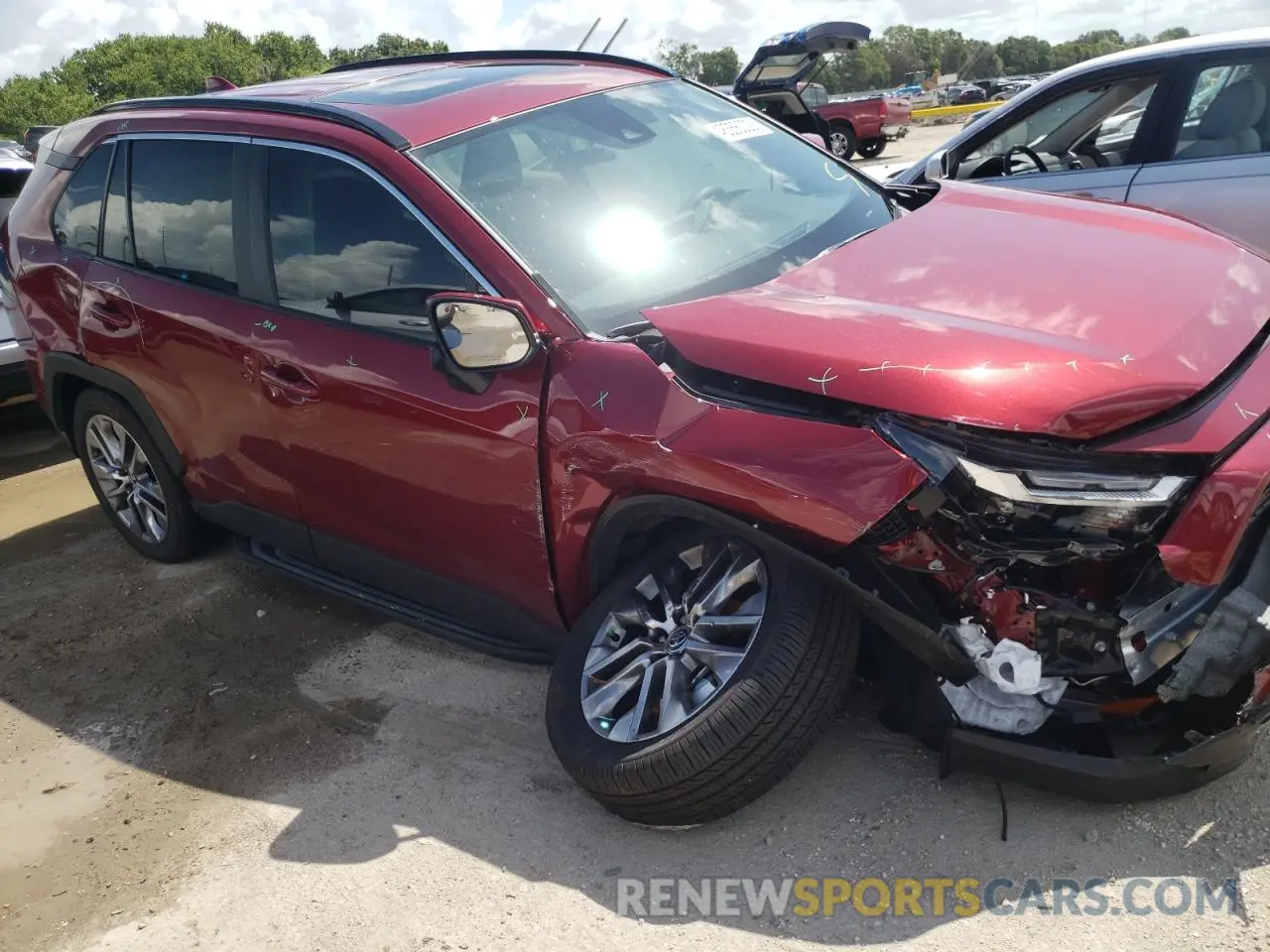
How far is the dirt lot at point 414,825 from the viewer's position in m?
2.47

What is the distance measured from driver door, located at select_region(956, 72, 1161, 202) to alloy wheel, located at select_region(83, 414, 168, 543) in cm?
395

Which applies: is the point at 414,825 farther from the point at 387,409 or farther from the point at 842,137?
the point at 842,137

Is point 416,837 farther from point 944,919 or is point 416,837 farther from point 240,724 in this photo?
point 944,919

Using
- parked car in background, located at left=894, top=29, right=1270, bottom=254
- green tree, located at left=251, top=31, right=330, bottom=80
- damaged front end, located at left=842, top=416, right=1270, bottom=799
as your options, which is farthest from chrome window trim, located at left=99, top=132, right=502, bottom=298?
green tree, located at left=251, top=31, right=330, bottom=80

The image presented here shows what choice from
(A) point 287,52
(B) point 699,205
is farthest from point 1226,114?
(A) point 287,52

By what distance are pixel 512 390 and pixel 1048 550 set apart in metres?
1.37

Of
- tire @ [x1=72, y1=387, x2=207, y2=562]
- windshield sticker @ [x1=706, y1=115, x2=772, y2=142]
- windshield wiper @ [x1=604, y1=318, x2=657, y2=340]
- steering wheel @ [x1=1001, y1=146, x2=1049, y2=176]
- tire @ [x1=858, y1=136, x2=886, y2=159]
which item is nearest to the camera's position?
windshield wiper @ [x1=604, y1=318, x2=657, y2=340]

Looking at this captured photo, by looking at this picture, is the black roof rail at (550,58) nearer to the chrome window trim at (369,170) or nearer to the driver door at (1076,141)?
the chrome window trim at (369,170)

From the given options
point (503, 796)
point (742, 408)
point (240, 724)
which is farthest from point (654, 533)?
point (240, 724)

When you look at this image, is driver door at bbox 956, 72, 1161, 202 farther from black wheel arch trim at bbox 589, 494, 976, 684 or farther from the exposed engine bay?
black wheel arch trim at bbox 589, 494, 976, 684

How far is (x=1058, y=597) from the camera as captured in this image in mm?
2344

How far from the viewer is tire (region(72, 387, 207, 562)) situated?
173 inches

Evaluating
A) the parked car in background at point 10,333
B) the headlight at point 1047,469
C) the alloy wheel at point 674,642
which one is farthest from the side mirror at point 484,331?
the parked car in background at point 10,333

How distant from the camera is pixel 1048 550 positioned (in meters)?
2.25
